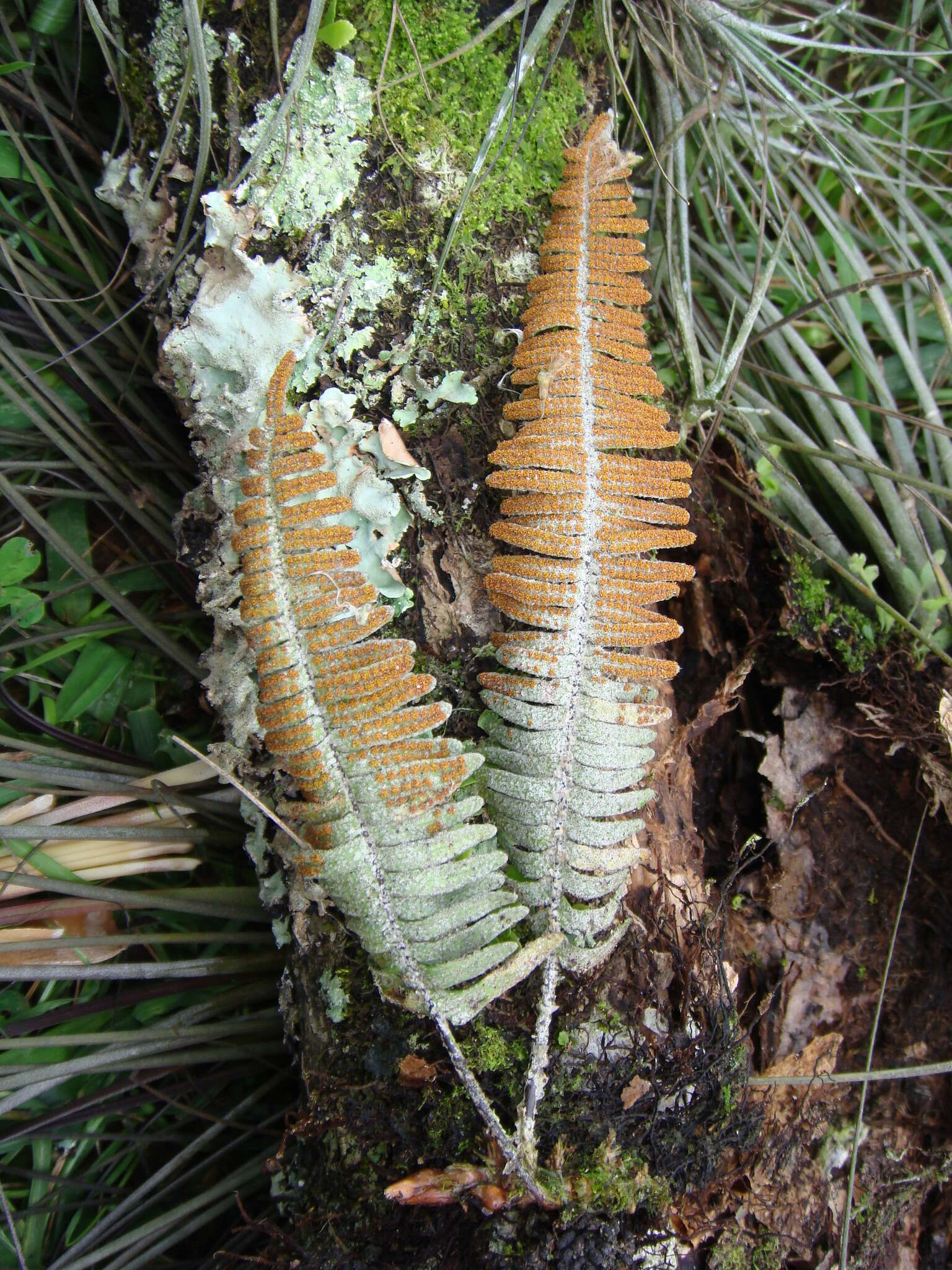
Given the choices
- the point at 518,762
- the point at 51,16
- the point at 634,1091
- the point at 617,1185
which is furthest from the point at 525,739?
the point at 51,16

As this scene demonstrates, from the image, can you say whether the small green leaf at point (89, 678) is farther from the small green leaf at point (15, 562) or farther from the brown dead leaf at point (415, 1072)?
the brown dead leaf at point (415, 1072)

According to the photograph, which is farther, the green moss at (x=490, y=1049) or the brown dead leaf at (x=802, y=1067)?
the brown dead leaf at (x=802, y=1067)

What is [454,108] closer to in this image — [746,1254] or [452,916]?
[452,916]

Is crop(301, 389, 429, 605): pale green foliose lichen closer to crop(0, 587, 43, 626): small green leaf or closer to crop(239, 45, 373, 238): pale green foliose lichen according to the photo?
crop(239, 45, 373, 238): pale green foliose lichen

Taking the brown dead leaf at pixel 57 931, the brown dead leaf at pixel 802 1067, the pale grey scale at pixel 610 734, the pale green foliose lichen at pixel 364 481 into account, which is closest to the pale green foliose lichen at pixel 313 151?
the pale green foliose lichen at pixel 364 481

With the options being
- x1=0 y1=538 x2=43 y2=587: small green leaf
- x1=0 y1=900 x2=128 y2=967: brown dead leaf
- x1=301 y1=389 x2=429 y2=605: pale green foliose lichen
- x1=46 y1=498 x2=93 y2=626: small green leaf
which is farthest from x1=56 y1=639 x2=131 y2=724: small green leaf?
x1=301 y1=389 x2=429 y2=605: pale green foliose lichen

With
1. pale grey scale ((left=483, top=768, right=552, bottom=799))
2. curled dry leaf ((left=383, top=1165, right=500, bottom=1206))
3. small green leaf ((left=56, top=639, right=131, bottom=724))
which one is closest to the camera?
curled dry leaf ((left=383, top=1165, right=500, bottom=1206))
